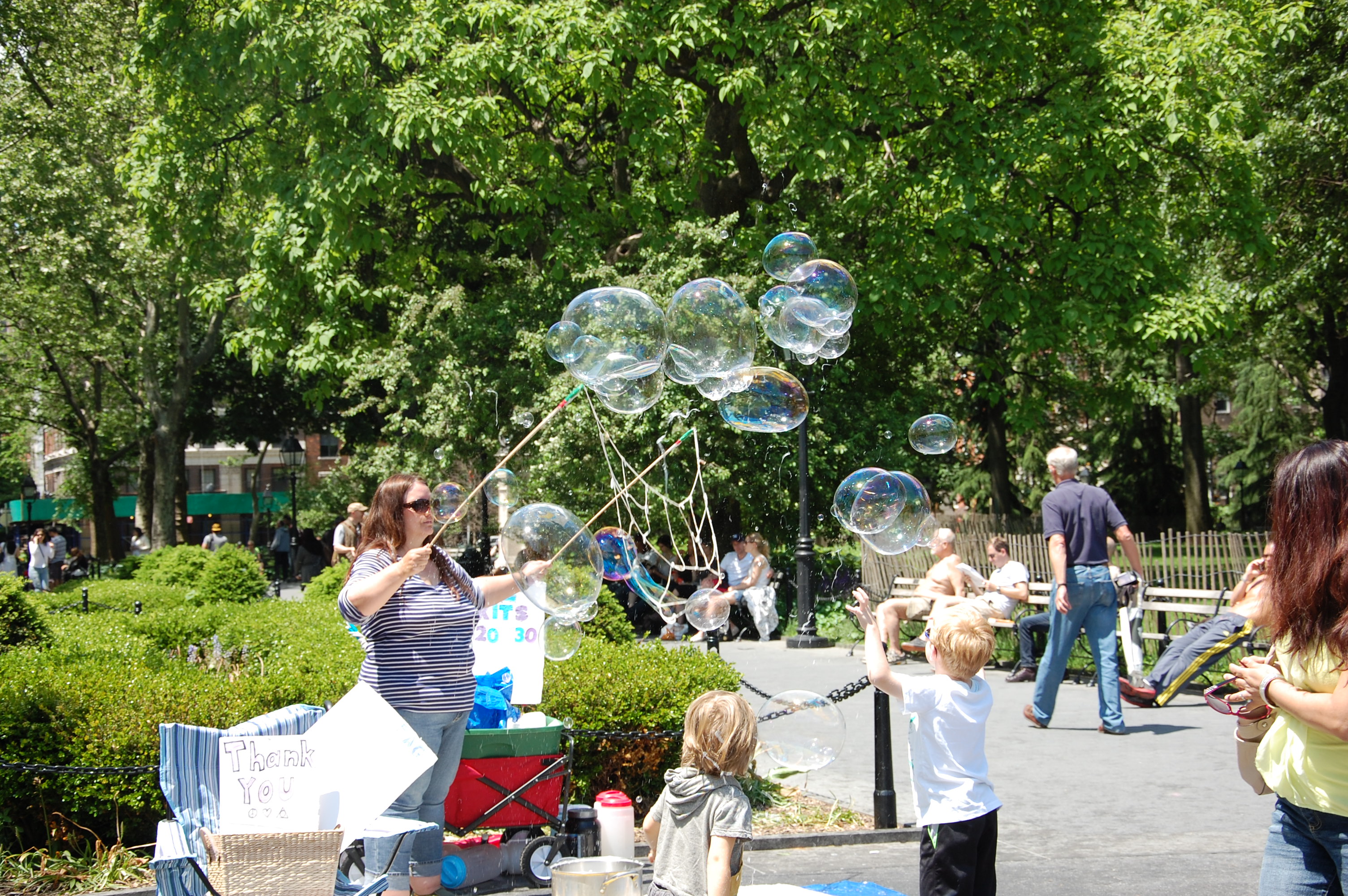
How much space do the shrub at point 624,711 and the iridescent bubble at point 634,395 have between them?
166cm

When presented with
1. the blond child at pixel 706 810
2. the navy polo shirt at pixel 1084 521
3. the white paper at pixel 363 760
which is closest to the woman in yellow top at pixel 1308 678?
the blond child at pixel 706 810

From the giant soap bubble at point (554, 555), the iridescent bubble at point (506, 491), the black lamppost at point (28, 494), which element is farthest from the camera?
the black lamppost at point (28, 494)

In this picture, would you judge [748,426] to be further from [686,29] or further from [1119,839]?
[686,29]

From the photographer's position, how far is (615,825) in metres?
5.24

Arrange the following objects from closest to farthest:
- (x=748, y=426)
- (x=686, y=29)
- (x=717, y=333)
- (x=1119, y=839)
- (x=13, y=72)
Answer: (x=1119, y=839) < (x=717, y=333) < (x=748, y=426) < (x=686, y=29) < (x=13, y=72)

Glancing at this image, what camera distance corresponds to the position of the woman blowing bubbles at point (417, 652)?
447cm

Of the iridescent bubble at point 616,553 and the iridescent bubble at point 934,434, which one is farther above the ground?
the iridescent bubble at point 934,434

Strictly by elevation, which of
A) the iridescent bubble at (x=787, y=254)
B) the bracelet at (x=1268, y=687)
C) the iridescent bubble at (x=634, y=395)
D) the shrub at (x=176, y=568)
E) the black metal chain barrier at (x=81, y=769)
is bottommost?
the black metal chain barrier at (x=81, y=769)

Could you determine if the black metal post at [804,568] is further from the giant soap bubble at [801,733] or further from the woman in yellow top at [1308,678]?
the woman in yellow top at [1308,678]

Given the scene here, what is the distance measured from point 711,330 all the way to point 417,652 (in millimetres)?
3254

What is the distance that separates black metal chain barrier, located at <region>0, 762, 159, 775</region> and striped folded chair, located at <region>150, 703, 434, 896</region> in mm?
1055

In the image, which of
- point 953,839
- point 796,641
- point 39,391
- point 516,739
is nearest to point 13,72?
point 39,391

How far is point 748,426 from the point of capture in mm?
7902

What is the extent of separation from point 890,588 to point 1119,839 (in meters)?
9.81
